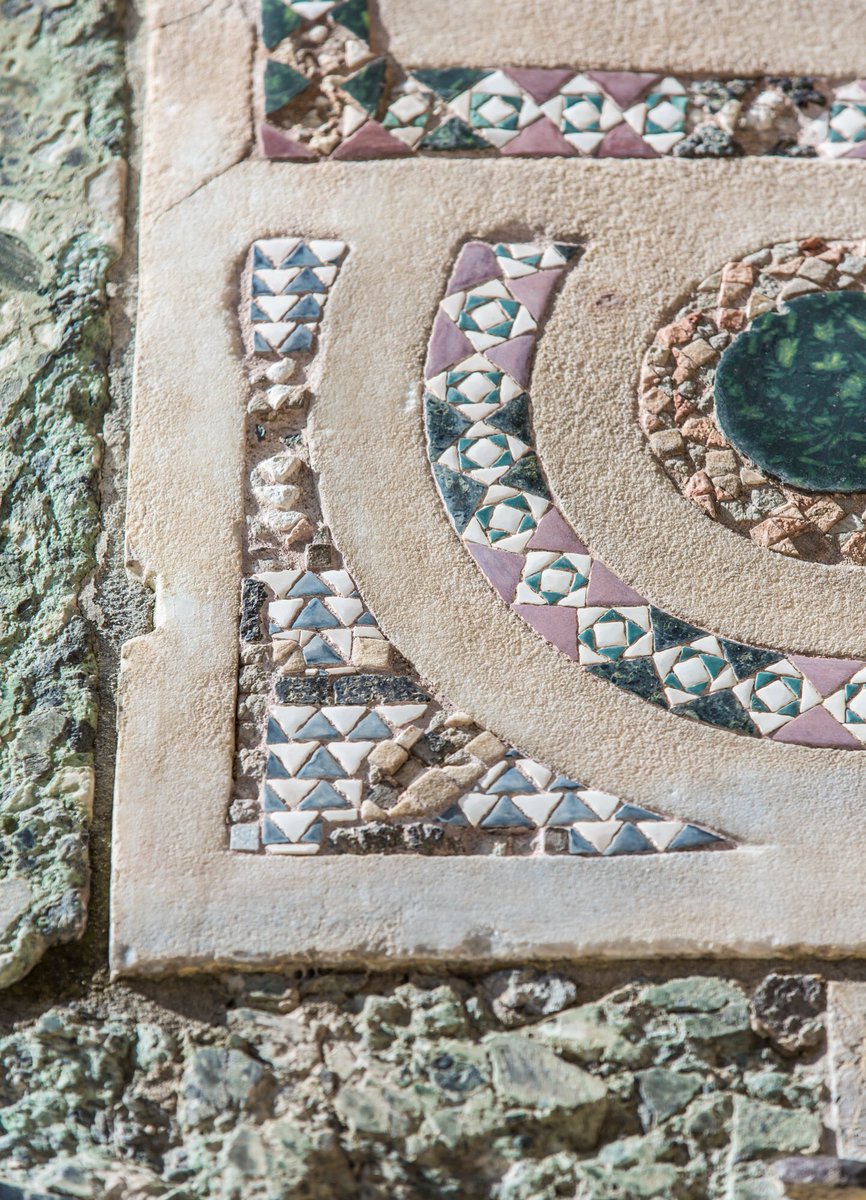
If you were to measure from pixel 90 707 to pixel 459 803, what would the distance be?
64 cm

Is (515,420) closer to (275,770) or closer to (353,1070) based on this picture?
(275,770)

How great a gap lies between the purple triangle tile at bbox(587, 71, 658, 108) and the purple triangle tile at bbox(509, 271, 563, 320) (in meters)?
0.46

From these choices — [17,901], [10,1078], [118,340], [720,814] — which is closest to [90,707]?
[17,901]

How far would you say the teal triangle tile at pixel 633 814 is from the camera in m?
2.39

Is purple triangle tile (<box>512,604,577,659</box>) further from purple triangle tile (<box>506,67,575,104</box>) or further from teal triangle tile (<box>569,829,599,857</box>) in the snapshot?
purple triangle tile (<box>506,67,575,104</box>)

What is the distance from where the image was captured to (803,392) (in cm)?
275

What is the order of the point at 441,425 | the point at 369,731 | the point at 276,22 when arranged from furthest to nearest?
the point at 276,22, the point at 441,425, the point at 369,731

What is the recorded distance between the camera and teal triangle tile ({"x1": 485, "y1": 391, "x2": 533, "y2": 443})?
2.71 m

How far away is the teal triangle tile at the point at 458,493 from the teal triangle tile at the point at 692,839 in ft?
2.11

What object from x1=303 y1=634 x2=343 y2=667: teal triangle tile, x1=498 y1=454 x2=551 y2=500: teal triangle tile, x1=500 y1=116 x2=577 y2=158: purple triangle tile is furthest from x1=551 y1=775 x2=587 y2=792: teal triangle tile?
x1=500 y1=116 x2=577 y2=158: purple triangle tile

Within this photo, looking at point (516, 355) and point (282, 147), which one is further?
A: point (282, 147)

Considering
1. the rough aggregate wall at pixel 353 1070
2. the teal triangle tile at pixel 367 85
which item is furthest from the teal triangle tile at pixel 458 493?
the teal triangle tile at pixel 367 85

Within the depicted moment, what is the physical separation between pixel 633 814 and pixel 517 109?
1.47 m

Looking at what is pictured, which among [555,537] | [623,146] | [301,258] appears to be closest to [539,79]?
[623,146]
